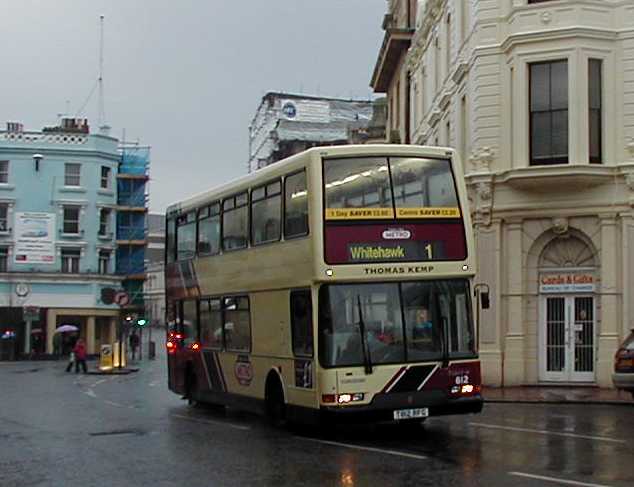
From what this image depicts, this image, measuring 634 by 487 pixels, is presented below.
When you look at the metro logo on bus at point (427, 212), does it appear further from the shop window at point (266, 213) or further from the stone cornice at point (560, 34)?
the stone cornice at point (560, 34)

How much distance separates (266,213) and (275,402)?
3075mm

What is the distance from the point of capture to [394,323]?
15648 millimetres

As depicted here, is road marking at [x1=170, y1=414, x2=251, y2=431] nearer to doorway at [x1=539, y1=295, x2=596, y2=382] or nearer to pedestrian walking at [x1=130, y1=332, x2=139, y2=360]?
doorway at [x1=539, y1=295, x2=596, y2=382]

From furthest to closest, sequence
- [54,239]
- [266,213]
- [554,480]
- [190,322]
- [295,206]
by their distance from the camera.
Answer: [54,239] < [190,322] < [266,213] < [295,206] < [554,480]

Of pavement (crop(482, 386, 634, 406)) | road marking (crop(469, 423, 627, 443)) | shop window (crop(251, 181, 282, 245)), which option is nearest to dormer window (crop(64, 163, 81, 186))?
pavement (crop(482, 386, 634, 406))

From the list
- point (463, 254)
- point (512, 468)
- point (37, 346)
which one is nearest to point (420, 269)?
point (463, 254)

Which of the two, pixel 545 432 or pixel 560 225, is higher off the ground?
pixel 560 225

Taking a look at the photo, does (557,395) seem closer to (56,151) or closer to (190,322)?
(190,322)

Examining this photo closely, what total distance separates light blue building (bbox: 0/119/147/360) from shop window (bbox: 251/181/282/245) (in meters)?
46.8

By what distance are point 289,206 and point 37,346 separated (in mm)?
50908

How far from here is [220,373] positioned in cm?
2041

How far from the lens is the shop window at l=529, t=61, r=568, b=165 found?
2767cm

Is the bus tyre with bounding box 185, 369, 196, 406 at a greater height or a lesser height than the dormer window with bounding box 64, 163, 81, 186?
lesser

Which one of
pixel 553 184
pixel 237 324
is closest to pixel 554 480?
pixel 237 324
